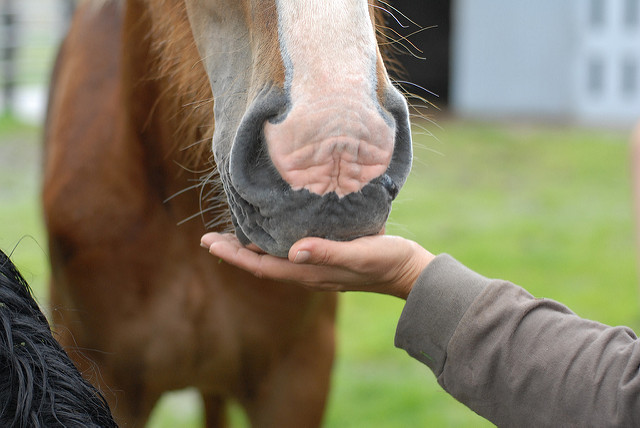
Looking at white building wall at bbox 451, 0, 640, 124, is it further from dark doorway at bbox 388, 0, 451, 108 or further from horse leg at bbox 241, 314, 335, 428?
horse leg at bbox 241, 314, 335, 428

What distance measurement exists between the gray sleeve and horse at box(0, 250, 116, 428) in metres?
0.52

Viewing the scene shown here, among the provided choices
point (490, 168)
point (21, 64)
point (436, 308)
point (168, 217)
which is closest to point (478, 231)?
point (490, 168)

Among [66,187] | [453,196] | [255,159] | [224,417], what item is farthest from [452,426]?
[453,196]

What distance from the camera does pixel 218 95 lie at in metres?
1.32

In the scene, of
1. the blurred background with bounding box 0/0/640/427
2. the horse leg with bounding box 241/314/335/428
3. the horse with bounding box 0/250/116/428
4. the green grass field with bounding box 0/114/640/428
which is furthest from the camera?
the blurred background with bounding box 0/0/640/427

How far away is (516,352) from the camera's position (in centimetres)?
111

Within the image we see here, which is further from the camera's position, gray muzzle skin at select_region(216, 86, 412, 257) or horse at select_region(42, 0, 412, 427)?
horse at select_region(42, 0, 412, 427)

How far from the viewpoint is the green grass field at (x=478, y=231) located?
292 centimetres

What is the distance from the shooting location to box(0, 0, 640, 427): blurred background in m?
3.05

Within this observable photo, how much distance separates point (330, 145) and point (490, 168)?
5.62 m

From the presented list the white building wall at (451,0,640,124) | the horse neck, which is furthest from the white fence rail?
the horse neck

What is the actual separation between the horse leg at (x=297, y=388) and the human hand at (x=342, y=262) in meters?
0.68

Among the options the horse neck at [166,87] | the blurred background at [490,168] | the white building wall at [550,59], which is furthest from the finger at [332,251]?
the white building wall at [550,59]

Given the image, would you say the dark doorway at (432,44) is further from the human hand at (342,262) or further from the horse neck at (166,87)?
the human hand at (342,262)
